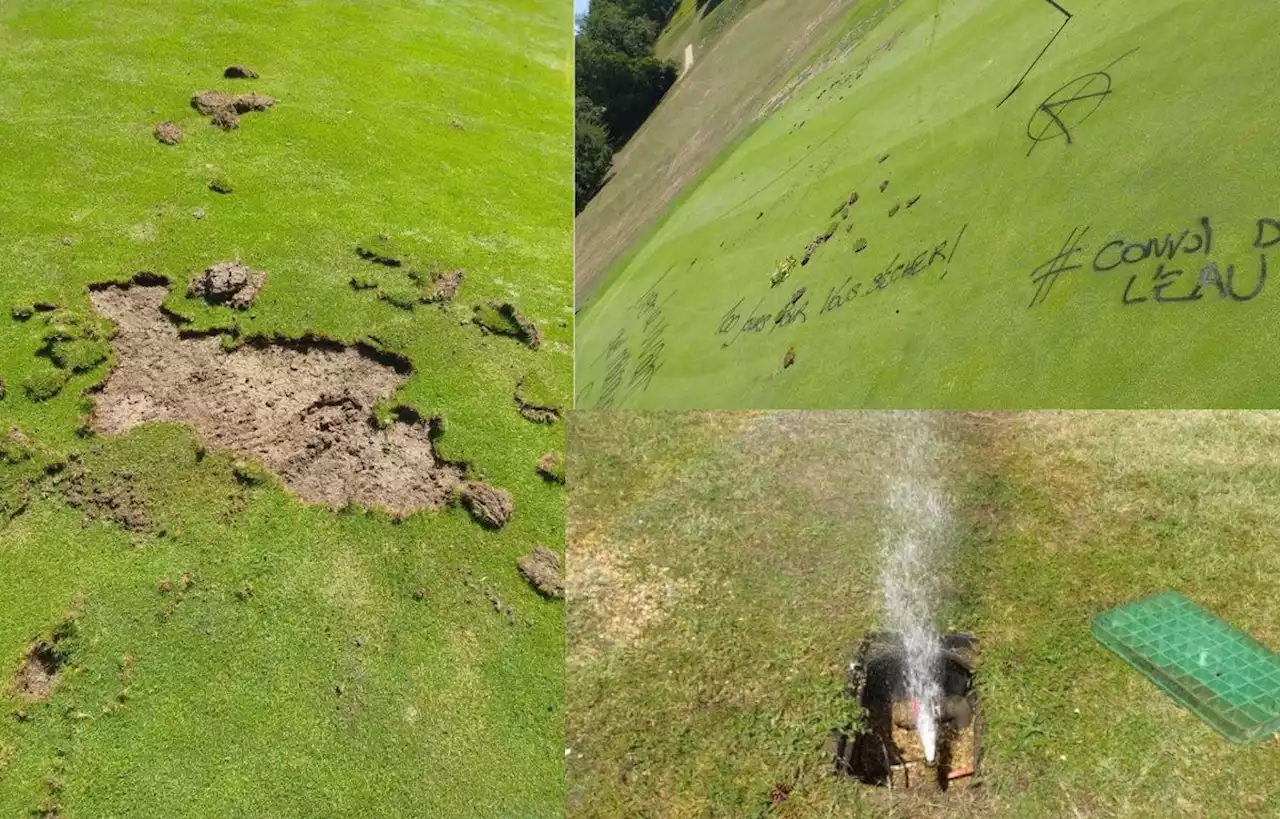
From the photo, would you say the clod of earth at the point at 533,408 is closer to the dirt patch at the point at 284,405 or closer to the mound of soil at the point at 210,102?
the dirt patch at the point at 284,405

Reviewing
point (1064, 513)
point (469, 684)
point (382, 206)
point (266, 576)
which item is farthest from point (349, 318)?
point (1064, 513)

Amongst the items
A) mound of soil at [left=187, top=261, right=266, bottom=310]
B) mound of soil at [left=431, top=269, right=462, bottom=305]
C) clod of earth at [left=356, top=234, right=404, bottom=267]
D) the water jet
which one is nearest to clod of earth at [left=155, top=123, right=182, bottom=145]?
mound of soil at [left=187, top=261, right=266, bottom=310]

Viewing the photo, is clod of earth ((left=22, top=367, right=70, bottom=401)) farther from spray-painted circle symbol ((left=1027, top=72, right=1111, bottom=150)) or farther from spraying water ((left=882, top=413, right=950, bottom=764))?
spray-painted circle symbol ((left=1027, top=72, right=1111, bottom=150))

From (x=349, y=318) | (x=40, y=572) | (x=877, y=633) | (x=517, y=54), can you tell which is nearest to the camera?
(x=40, y=572)

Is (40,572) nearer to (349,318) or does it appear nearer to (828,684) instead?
(349,318)

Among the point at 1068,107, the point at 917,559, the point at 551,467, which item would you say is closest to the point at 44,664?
the point at 551,467
